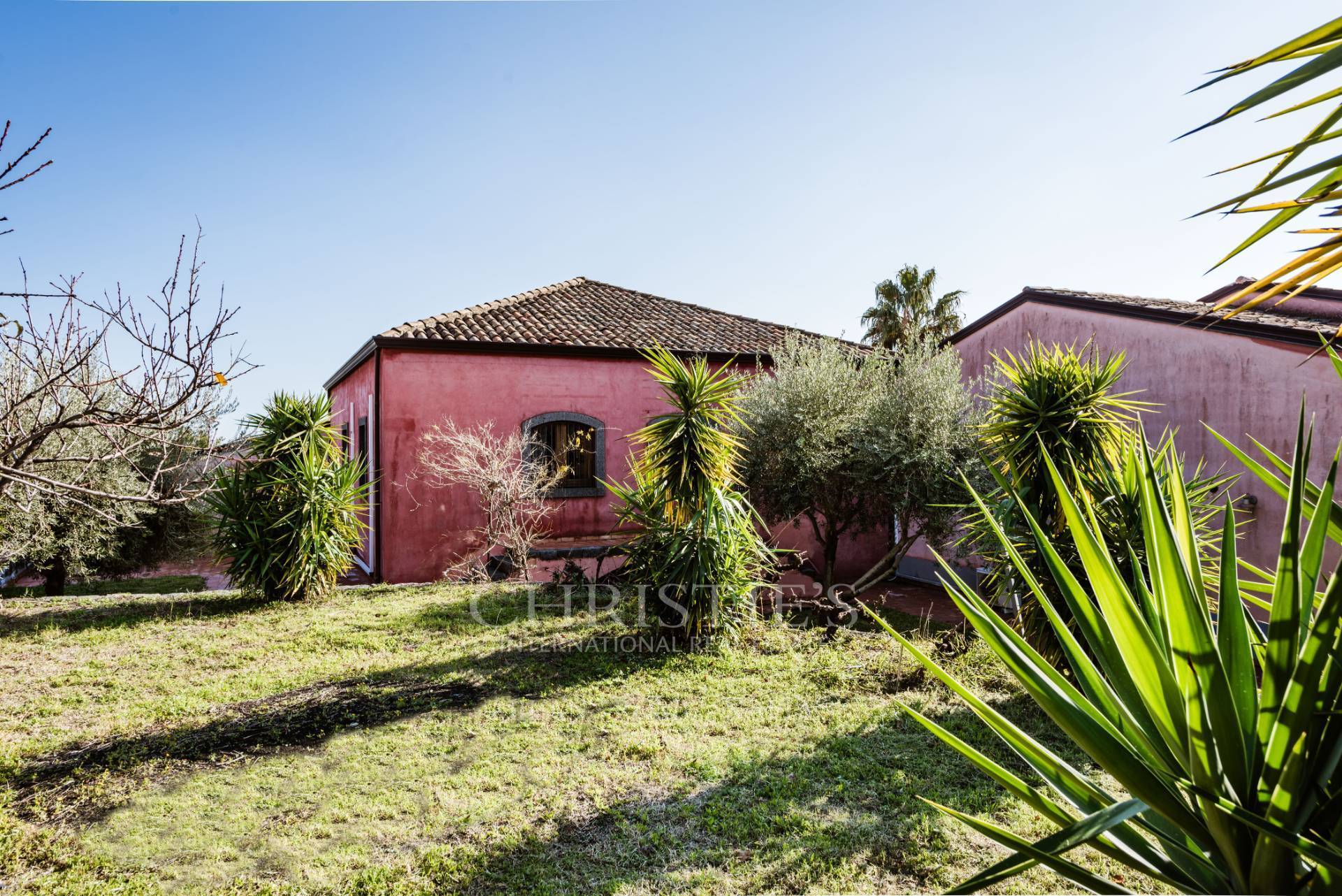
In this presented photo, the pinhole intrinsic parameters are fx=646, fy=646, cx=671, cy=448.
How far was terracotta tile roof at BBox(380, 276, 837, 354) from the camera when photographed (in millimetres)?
12250

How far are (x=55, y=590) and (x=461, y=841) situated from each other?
12.8m

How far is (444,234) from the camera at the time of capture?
9727 millimetres

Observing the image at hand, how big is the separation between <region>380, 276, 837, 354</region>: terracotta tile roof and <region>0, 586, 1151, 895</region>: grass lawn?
21.0ft

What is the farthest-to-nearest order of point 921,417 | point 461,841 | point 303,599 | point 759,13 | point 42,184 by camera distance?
point 303,599, point 921,417, point 759,13, point 461,841, point 42,184

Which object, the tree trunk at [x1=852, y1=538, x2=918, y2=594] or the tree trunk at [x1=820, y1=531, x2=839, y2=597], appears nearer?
the tree trunk at [x1=852, y1=538, x2=918, y2=594]

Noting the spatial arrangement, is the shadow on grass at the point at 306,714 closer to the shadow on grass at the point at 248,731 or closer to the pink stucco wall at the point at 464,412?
the shadow on grass at the point at 248,731

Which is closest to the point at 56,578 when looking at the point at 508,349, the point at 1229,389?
the point at 508,349

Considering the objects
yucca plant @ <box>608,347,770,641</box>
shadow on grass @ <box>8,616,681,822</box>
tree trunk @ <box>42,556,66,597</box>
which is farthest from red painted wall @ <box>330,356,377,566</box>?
yucca plant @ <box>608,347,770,641</box>

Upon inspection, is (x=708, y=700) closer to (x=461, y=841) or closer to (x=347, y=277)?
(x=461, y=841)

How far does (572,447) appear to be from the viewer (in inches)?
493

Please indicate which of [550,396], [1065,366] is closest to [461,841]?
[1065,366]

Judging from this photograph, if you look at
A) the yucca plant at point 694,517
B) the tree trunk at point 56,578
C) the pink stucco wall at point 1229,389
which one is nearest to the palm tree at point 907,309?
the pink stucco wall at point 1229,389

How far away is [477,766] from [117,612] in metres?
7.11

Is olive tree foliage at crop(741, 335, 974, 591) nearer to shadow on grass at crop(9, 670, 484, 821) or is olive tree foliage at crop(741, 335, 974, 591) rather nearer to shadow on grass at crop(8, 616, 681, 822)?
shadow on grass at crop(8, 616, 681, 822)
